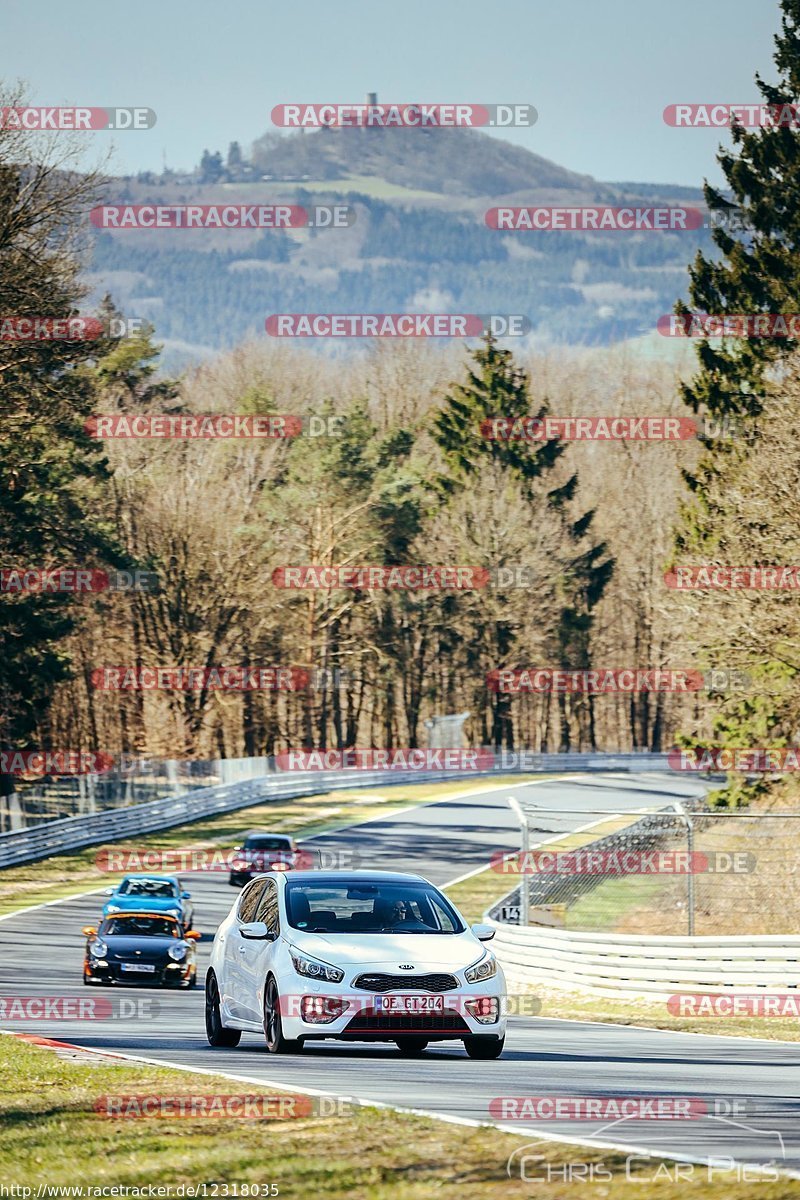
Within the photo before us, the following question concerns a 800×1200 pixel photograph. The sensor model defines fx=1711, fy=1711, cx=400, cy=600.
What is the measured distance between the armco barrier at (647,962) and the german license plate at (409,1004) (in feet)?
26.5

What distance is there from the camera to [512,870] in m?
44.6

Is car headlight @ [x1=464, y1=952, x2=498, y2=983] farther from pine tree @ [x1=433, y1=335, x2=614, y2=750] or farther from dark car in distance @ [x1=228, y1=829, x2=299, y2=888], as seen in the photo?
pine tree @ [x1=433, y1=335, x2=614, y2=750]

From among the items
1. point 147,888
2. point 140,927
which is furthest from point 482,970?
point 147,888

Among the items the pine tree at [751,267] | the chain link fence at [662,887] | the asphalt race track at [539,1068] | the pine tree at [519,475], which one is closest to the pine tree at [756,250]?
the pine tree at [751,267]

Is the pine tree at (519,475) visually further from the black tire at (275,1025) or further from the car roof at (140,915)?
the black tire at (275,1025)

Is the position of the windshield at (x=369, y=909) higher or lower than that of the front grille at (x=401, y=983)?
higher

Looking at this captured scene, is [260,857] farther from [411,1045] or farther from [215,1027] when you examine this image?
[411,1045]

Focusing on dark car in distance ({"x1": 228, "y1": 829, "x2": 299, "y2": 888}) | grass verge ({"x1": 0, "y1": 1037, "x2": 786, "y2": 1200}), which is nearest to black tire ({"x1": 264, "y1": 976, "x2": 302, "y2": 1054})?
grass verge ({"x1": 0, "y1": 1037, "x2": 786, "y2": 1200})

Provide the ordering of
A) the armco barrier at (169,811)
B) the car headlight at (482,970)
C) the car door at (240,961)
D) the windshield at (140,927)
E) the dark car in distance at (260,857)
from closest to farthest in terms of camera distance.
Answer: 1. the car headlight at (482,970)
2. the car door at (240,961)
3. the windshield at (140,927)
4. the dark car in distance at (260,857)
5. the armco barrier at (169,811)

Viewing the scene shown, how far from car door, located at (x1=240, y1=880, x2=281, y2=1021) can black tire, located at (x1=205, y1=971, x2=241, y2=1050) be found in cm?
82

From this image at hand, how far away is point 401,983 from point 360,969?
320 millimetres

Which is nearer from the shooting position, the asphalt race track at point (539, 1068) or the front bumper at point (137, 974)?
the asphalt race track at point (539, 1068)

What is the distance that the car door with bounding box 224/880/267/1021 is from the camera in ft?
44.9

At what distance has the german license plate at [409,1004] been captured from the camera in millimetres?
12500
